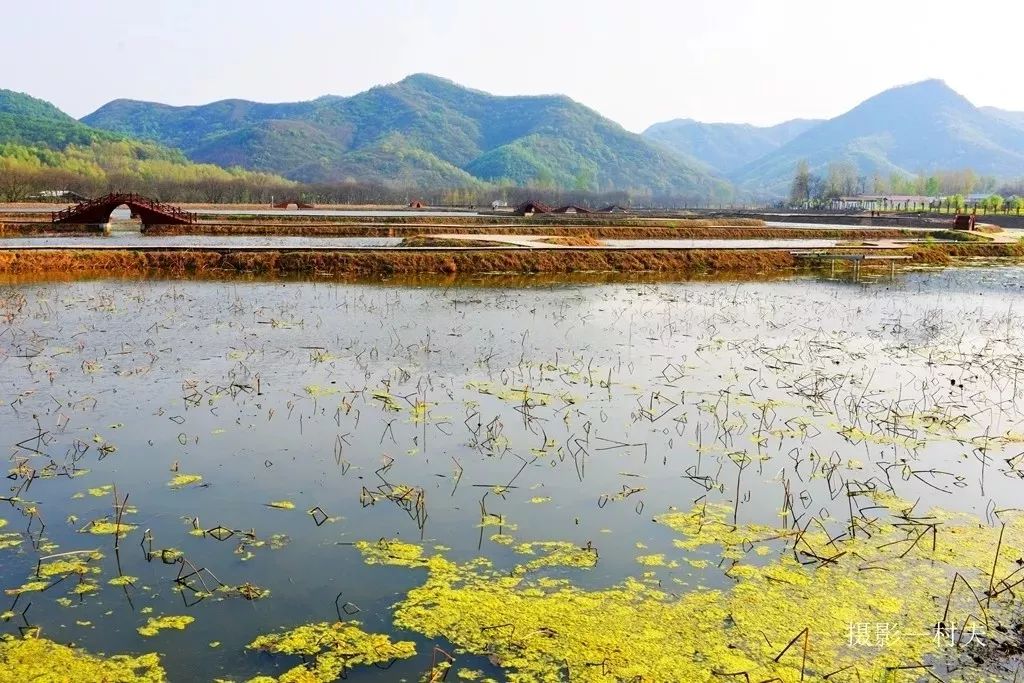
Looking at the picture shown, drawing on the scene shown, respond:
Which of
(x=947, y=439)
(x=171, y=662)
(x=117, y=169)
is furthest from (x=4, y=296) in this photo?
(x=117, y=169)

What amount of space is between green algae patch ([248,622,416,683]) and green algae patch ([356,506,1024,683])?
34 cm

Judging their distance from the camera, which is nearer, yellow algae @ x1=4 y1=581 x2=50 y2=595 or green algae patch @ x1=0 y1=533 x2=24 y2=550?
yellow algae @ x1=4 y1=581 x2=50 y2=595

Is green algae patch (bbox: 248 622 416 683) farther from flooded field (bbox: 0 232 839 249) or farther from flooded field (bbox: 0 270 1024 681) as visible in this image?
flooded field (bbox: 0 232 839 249)

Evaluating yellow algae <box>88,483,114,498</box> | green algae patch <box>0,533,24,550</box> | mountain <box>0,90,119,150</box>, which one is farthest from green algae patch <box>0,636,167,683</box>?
mountain <box>0,90,119,150</box>

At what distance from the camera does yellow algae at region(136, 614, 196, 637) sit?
566cm

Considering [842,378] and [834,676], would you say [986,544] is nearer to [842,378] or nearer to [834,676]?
[834,676]

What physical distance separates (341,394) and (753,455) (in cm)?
649

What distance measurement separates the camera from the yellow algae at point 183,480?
845 centimetres

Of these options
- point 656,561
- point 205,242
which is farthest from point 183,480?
point 205,242

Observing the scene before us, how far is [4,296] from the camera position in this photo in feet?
71.1

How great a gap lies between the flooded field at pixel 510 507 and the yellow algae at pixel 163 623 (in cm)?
2

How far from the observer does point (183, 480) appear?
856 cm

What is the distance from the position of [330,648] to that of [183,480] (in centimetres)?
398

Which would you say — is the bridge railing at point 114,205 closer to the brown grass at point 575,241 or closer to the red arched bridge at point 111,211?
the red arched bridge at point 111,211
